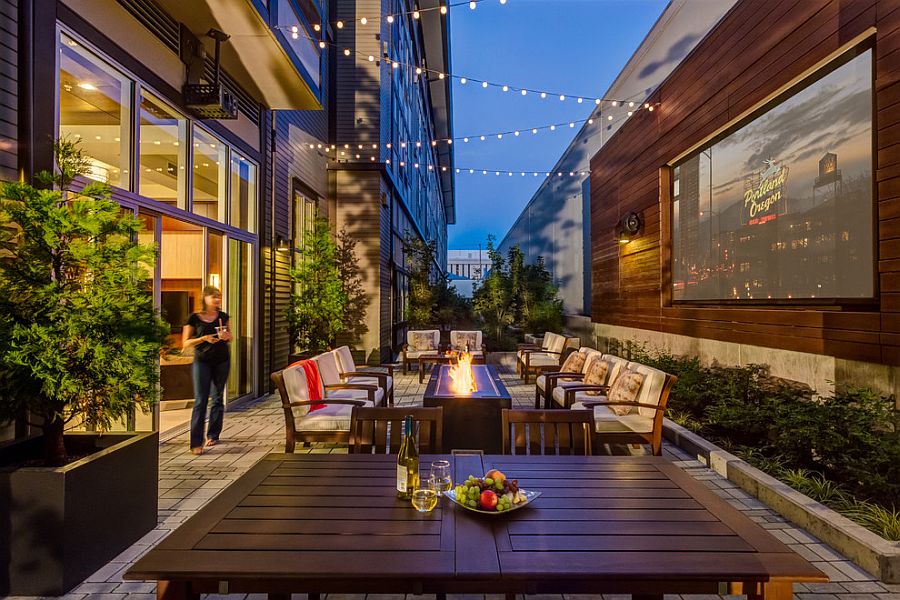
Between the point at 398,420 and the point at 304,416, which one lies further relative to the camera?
the point at 304,416

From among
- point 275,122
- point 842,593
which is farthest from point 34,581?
point 275,122

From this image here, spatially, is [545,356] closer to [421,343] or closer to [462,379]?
[421,343]

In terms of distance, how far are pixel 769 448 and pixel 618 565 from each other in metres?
3.49

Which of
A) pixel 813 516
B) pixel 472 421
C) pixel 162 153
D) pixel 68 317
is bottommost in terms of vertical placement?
pixel 813 516

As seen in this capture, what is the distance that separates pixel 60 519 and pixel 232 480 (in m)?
1.69

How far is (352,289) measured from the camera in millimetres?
10312

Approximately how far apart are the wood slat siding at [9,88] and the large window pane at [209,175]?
2387 mm

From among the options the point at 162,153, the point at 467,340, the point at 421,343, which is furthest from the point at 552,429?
the point at 421,343

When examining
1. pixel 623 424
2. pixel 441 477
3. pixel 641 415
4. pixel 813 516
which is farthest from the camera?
pixel 641 415

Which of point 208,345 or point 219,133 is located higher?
point 219,133

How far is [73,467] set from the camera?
2.37m

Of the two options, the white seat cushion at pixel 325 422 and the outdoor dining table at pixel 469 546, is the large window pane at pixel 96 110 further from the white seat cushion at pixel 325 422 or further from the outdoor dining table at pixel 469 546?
the outdoor dining table at pixel 469 546

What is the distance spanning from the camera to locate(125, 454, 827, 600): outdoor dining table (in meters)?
1.37

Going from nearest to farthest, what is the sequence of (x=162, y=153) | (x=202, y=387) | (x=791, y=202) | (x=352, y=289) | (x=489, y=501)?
1. (x=489, y=501)
2. (x=202, y=387)
3. (x=791, y=202)
4. (x=162, y=153)
5. (x=352, y=289)
